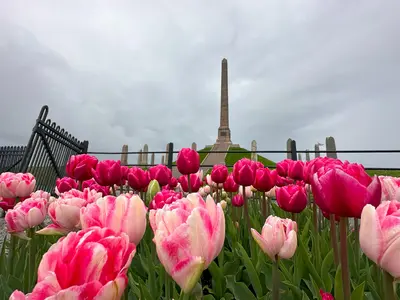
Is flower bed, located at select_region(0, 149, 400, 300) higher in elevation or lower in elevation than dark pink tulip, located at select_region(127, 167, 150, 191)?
lower

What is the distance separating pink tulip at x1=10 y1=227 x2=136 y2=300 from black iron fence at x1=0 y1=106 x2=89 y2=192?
16.1 feet

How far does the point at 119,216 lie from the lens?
585 millimetres

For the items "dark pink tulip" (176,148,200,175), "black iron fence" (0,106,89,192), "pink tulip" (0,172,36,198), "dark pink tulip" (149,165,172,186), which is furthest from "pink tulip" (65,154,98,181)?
"black iron fence" (0,106,89,192)

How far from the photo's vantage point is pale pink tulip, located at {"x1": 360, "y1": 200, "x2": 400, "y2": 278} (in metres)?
0.45

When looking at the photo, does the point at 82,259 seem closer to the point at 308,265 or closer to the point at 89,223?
the point at 89,223

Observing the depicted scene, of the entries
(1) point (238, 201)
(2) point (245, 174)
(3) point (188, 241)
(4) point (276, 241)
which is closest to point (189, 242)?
(3) point (188, 241)

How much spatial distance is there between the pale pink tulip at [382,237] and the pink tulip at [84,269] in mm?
384

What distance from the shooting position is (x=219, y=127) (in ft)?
90.3

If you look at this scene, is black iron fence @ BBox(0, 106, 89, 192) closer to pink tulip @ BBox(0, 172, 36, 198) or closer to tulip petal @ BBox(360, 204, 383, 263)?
pink tulip @ BBox(0, 172, 36, 198)

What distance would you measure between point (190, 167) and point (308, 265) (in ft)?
2.87

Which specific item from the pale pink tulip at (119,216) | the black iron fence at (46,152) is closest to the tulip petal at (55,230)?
the pale pink tulip at (119,216)

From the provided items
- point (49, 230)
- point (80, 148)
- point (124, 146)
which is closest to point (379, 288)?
point (49, 230)

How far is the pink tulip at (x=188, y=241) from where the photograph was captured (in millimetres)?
460

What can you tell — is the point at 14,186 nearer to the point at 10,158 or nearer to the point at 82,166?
the point at 82,166
